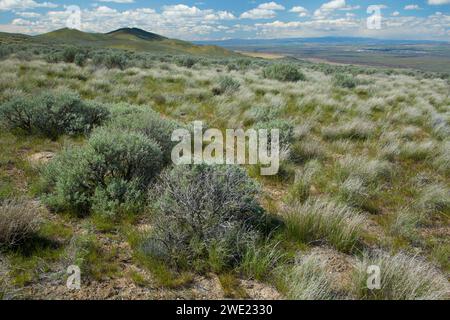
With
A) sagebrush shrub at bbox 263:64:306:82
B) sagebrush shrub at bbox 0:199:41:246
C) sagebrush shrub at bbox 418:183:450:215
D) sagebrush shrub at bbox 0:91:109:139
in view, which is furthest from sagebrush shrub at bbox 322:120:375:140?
sagebrush shrub at bbox 263:64:306:82

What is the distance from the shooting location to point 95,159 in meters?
4.37

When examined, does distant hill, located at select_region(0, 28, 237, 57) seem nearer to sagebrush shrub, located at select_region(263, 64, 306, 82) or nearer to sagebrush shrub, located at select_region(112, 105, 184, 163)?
sagebrush shrub, located at select_region(263, 64, 306, 82)

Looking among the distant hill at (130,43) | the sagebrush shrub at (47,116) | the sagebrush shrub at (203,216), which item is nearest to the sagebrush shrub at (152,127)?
the sagebrush shrub at (47,116)

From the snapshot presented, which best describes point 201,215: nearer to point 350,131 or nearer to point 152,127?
point 152,127

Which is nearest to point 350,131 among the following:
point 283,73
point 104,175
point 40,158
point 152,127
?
point 152,127

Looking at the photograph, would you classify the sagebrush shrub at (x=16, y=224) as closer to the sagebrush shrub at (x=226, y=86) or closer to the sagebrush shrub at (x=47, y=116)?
the sagebrush shrub at (x=47, y=116)

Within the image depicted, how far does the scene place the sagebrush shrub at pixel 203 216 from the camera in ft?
11.0

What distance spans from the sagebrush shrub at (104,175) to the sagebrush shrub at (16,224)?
634 millimetres

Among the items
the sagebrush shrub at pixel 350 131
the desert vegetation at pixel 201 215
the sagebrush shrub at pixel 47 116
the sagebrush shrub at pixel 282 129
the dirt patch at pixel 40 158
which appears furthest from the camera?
the sagebrush shrub at pixel 350 131

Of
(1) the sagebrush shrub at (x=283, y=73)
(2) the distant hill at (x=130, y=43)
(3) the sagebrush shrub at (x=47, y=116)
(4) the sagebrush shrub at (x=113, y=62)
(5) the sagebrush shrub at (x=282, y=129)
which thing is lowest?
(5) the sagebrush shrub at (x=282, y=129)

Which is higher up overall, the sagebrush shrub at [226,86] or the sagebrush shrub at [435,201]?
the sagebrush shrub at [226,86]

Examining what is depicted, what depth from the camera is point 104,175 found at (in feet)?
15.3

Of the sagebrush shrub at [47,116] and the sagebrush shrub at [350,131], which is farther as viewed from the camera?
the sagebrush shrub at [350,131]
